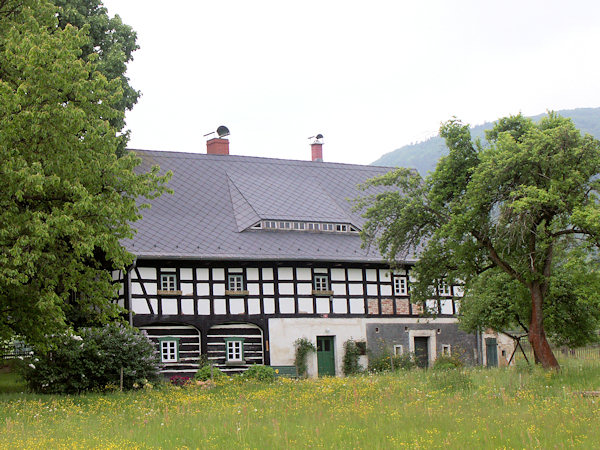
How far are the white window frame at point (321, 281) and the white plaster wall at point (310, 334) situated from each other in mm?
1295

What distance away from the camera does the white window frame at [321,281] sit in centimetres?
3591

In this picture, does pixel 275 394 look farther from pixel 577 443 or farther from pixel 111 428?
pixel 577 443

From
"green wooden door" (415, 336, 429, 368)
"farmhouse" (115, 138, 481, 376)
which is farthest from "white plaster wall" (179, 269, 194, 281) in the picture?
"green wooden door" (415, 336, 429, 368)

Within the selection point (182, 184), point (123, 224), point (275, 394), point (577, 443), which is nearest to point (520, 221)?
point (275, 394)

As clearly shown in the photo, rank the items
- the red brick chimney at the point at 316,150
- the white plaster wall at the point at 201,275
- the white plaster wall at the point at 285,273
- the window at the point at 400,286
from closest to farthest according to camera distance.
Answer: the white plaster wall at the point at 201,275 < the white plaster wall at the point at 285,273 < the window at the point at 400,286 < the red brick chimney at the point at 316,150

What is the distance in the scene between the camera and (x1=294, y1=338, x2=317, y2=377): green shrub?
34281mm

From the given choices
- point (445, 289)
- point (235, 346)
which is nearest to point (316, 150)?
point (445, 289)

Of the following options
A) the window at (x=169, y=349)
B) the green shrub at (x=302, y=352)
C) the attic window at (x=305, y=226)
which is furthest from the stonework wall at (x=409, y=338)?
the window at (x=169, y=349)

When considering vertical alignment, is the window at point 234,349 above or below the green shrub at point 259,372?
above

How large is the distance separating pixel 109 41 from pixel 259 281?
410 inches

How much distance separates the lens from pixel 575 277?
84.2 feet

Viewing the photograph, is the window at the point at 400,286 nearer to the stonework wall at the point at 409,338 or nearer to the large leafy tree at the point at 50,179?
the stonework wall at the point at 409,338

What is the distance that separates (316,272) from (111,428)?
64.7 ft

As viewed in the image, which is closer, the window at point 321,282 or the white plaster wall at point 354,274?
the window at point 321,282
